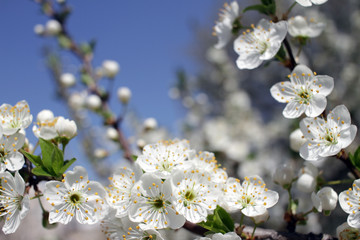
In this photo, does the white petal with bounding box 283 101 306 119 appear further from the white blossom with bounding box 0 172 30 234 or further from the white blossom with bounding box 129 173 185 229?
the white blossom with bounding box 0 172 30 234

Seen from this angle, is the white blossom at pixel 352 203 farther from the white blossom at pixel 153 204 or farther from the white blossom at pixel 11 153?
the white blossom at pixel 11 153

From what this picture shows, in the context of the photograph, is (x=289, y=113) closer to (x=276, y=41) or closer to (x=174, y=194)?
(x=276, y=41)

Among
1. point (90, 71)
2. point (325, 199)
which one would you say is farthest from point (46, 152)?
point (90, 71)

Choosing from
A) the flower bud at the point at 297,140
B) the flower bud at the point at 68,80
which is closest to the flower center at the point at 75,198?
the flower bud at the point at 297,140

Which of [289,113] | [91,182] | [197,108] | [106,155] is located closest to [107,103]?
[106,155]

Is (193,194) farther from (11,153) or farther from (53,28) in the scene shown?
(53,28)

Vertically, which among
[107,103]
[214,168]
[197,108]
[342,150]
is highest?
[197,108]

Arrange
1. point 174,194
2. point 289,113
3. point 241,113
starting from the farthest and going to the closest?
point 241,113
point 289,113
point 174,194
